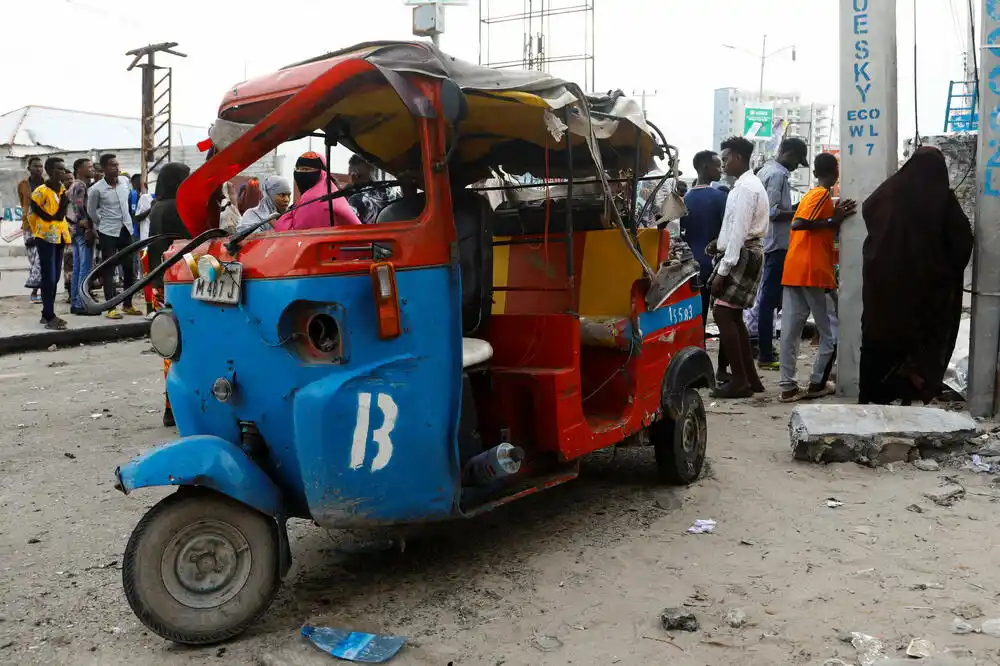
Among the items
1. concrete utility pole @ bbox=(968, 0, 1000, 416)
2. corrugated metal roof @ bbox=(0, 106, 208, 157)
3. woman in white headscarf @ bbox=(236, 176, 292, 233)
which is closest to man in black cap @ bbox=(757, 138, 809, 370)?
concrete utility pole @ bbox=(968, 0, 1000, 416)

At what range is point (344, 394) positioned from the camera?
335 cm

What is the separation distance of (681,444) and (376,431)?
2361mm

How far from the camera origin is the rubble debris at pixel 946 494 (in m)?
4.80

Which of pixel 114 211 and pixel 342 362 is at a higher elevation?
pixel 114 211

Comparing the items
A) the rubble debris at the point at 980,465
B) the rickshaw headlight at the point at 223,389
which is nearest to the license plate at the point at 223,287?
the rickshaw headlight at the point at 223,389

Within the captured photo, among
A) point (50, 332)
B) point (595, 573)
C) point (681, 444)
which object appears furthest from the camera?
point (50, 332)

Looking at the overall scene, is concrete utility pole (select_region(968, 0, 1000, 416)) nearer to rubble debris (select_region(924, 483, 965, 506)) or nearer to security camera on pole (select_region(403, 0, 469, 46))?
rubble debris (select_region(924, 483, 965, 506))

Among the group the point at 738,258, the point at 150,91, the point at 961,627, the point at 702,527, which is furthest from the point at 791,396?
the point at 150,91

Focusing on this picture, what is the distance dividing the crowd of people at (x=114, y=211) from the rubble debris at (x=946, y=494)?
348cm

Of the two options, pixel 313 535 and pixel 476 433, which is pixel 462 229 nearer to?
pixel 476 433

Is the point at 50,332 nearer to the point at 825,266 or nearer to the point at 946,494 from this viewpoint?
the point at 825,266

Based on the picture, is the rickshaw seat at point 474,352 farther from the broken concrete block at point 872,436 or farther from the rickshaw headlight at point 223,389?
the broken concrete block at point 872,436

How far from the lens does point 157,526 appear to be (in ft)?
10.6

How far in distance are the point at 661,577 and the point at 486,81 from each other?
88.3 inches
